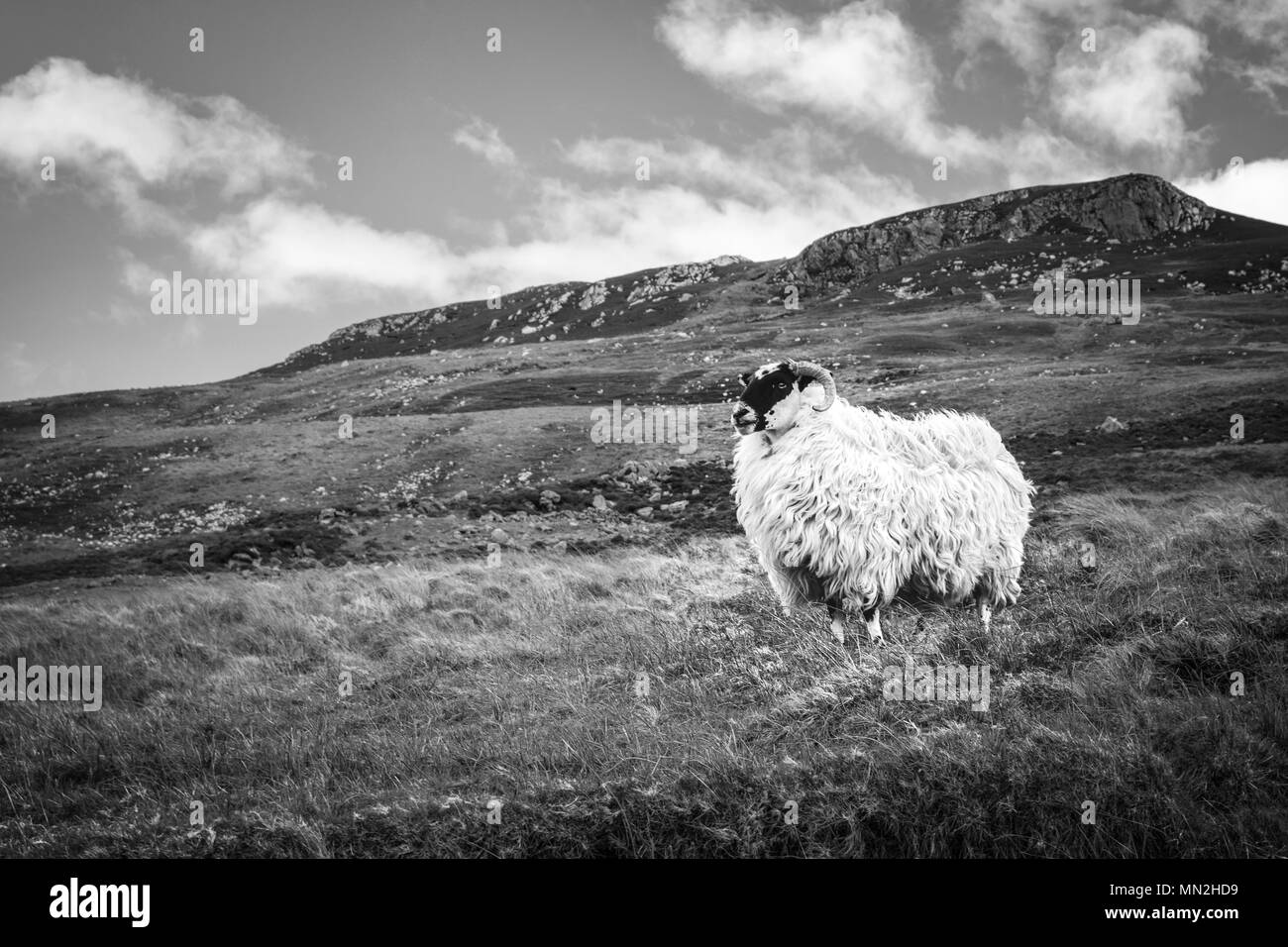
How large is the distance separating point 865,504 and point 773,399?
1.69 m

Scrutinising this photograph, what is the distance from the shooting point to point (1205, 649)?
5.06 m

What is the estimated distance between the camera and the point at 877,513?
7.87 metres

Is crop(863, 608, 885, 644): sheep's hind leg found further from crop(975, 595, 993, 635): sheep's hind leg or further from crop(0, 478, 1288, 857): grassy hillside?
crop(975, 595, 993, 635): sheep's hind leg

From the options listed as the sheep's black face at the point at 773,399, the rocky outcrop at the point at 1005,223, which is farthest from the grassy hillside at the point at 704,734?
the rocky outcrop at the point at 1005,223

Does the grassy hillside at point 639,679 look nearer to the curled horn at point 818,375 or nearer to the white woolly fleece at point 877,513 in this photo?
the white woolly fleece at point 877,513

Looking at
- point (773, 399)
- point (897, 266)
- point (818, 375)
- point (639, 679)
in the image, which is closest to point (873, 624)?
point (639, 679)

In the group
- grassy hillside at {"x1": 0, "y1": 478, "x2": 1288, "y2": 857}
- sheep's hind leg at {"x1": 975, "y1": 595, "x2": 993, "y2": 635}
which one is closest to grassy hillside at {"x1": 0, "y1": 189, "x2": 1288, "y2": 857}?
grassy hillside at {"x1": 0, "y1": 478, "x2": 1288, "y2": 857}

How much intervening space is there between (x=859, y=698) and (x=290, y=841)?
13.1 ft

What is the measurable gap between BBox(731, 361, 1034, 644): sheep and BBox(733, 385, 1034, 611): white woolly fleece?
13 mm

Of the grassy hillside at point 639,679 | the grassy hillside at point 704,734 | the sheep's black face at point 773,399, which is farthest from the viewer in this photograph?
the sheep's black face at point 773,399

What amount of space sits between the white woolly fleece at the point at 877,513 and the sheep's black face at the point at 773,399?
223 mm

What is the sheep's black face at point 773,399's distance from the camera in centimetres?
841

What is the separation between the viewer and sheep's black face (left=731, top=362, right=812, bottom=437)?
8.41 m
